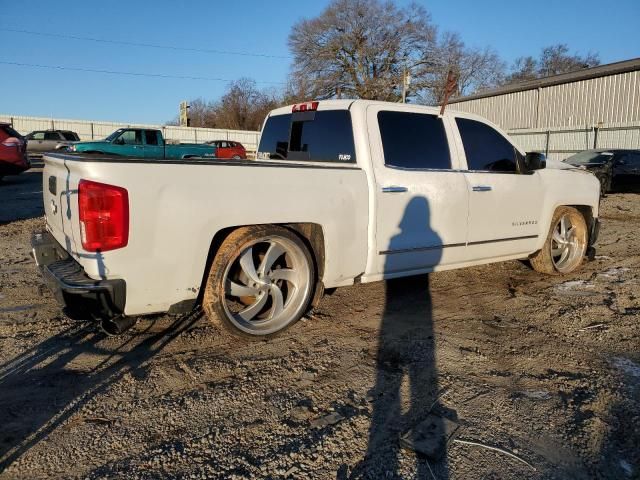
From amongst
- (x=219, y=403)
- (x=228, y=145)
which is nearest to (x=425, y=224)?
(x=219, y=403)

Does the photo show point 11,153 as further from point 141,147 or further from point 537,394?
point 537,394

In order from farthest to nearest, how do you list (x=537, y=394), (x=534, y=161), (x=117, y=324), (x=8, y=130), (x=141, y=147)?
(x=141, y=147) < (x=8, y=130) < (x=534, y=161) < (x=117, y=324) < (x=537, y=394)

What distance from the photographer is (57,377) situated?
3.10 metres

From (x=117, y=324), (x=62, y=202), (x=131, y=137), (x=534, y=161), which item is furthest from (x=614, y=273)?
(x=131, y=137)

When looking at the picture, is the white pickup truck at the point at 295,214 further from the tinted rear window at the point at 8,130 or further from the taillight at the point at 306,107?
the tinted rear window at the point at 8,130

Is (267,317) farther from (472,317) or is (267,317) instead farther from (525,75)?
(525,75)

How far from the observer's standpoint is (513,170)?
5.08m

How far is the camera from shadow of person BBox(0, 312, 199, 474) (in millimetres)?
2545

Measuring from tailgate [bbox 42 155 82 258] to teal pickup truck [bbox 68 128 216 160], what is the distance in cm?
1391

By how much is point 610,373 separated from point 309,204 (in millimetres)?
2402

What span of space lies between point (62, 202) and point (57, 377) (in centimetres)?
119

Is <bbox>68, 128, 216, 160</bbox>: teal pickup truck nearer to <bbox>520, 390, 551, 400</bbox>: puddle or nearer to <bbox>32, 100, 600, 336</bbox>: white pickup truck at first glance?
<bbox>32, 100, 600, 336</bbox>: white pickup truck

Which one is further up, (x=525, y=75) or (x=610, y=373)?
(x=525, y=75)

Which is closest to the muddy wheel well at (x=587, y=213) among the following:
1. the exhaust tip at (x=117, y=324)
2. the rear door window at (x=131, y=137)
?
the exhaust tip at (x=117, y=324)
